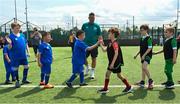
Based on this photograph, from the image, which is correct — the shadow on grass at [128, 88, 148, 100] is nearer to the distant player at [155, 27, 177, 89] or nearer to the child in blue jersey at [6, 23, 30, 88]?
the distant player at [155, 27, 177, 89]

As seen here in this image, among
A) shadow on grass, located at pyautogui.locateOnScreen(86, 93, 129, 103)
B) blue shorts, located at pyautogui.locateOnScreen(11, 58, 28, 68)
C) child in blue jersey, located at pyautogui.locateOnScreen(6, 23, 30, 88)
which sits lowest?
shadow on grass, located at pyautogui.locateOnScreen(86, 93, 129, 103)

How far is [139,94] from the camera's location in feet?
27.5

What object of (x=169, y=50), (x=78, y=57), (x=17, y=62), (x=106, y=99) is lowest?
(x=106, y=99)

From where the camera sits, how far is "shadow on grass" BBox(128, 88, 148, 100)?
806 cm

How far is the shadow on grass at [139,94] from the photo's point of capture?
8.06m

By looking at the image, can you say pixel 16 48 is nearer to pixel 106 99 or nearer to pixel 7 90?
pixel 7 90

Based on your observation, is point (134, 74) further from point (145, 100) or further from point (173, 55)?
point (145, 100)

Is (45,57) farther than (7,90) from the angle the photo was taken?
Yes

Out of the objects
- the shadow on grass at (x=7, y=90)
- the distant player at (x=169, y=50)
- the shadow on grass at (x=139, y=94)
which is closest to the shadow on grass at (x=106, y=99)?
the shadow on grass at (x=139, y=94)

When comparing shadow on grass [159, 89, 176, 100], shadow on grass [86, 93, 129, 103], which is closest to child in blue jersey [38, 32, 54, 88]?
shadow on grass [86, 93, 129, 103]

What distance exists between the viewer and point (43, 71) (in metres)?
9.40

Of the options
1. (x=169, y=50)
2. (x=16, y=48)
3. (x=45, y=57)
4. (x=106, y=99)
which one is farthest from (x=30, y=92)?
(x=169, y=50)

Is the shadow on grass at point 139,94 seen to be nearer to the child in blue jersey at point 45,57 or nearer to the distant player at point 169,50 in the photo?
the distant player at point 169,50

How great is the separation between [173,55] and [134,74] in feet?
10.4
